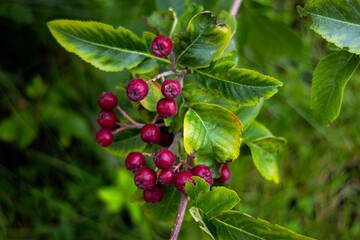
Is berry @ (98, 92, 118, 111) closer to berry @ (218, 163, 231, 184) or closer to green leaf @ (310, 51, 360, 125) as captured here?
berry @ (218, 163, 231, 184)

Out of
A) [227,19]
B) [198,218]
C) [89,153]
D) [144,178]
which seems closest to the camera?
[198,218]

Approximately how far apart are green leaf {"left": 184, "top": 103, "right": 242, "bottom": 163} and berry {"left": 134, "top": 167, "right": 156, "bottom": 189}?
0.11m

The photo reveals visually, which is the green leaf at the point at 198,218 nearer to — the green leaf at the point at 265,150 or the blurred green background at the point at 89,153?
the green leaf at the point at 265,150

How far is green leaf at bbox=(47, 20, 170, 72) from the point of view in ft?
2.27

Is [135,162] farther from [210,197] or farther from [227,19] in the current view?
[227,19]

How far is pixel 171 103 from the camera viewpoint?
0.66 meters

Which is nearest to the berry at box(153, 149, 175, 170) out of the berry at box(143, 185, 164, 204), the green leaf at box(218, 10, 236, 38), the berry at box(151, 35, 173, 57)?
the berry at box(143, 185, 164, 204)

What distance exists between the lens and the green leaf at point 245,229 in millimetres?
548

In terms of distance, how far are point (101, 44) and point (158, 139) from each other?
25 cm

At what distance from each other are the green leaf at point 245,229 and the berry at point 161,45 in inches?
13.3

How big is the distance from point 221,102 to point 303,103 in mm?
1434

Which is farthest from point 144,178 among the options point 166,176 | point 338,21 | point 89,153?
point 89,153

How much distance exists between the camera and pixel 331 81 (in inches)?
28.4

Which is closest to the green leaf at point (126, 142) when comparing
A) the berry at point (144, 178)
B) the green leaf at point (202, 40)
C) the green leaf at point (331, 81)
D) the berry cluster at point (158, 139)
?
the berry cluster at point (158, 139)
